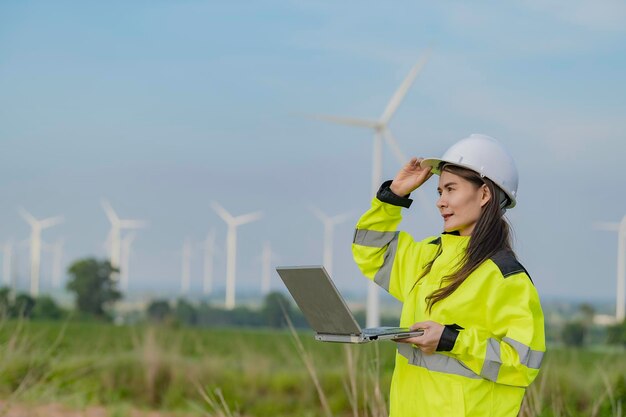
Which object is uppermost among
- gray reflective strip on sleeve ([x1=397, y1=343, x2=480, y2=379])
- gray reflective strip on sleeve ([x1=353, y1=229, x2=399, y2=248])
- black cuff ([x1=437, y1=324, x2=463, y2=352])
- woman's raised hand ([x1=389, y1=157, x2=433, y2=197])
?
woman's raised hand ([x1=389, y1=157, x2=433, y2=197])

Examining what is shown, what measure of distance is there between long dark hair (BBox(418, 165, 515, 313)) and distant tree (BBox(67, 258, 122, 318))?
3357 centimetres

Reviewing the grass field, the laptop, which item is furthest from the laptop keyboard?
the grass field

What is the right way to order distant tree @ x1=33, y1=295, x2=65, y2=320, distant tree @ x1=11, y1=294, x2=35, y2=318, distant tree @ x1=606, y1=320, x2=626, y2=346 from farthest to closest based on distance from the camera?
1. distant tree @ x1=33, y1=295, x2=65, y2=320
2. distant tree @ x1=606, y1=320, x2=626, y2=346
3. distant tree @ x1=11, y1=294, x2=35, y2=318

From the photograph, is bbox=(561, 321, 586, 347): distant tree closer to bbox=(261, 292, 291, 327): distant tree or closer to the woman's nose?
bbox=(261, 292, 291, 327): distant tree

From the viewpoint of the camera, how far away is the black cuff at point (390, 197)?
4.34m

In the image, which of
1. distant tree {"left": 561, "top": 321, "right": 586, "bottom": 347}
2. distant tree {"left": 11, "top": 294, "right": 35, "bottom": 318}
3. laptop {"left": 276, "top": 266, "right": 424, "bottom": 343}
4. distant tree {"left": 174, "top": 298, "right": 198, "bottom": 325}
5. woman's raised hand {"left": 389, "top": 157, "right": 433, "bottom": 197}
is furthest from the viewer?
distant tree {"left": 174, "top": 298, "right": 198, "bottom": 325}

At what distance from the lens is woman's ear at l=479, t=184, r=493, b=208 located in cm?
410

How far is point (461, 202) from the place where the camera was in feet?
13.4

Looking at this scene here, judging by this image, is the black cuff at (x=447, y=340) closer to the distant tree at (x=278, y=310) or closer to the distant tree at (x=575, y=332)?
the distant tree at (x=278, y=310)

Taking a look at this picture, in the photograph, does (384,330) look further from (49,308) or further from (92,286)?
(92,286)

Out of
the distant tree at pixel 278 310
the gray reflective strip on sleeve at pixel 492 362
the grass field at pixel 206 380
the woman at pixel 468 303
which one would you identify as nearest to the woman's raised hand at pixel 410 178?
the woman at pixel 468 303

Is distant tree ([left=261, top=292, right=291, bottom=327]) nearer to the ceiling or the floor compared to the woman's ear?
nearer to the floor

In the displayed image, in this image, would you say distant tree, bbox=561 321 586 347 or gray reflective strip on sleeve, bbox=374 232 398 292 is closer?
gray reflective strip on sleeve, bbox=374 232 398 292

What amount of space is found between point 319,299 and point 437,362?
55cm
